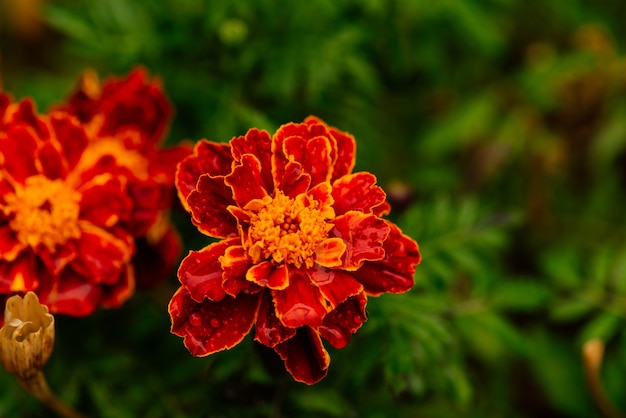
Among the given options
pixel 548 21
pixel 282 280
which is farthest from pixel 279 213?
pixel 548 21

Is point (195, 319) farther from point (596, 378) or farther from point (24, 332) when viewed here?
point (596, 378)

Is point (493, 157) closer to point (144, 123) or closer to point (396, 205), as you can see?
point (396, 205)

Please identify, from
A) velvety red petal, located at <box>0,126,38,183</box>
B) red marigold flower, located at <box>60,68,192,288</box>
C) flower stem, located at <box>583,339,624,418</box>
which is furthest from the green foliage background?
velvety red petal, located at <box>0,126,38,183</box>

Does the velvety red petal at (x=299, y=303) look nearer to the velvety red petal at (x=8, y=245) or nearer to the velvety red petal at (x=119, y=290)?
the velvety red petal at (x=119, y=290)

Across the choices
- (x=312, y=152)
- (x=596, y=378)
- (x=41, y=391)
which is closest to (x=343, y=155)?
(x=312, y=152)

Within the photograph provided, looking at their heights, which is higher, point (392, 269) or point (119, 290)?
point (392, 269)

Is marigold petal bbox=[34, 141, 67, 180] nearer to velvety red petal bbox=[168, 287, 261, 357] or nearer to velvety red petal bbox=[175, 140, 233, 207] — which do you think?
velvety red petal bbox=[175, 140, 233, 207]
